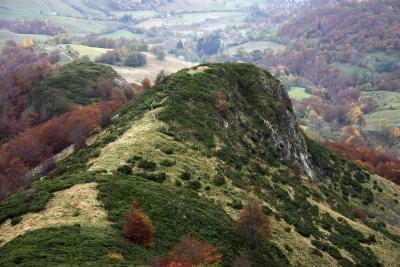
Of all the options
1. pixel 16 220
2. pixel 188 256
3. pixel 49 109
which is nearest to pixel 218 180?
pixel 188 256

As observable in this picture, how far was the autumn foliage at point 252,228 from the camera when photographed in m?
47.4

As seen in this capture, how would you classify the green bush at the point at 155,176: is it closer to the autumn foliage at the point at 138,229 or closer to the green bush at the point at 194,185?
the green bush at the point at 194,185

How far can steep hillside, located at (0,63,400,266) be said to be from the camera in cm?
3856

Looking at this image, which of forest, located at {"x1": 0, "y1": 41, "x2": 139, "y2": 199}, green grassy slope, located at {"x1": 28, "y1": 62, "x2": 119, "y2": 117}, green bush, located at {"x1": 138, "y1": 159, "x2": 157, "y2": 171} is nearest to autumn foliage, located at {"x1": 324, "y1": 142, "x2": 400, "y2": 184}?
forest, located at {"x1": 0, "y1": 41, "x2": 139, "y2": 199}

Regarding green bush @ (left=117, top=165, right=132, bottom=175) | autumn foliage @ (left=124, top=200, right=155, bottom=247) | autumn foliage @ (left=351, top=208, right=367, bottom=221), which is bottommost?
autumn foliage @ (left=351, top=208, right=367, bottom=221)

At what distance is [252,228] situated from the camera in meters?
47.3

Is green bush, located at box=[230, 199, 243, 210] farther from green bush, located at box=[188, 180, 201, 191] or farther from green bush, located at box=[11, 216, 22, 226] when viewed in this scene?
green bush, located at box=[11, 216, 22, 226]

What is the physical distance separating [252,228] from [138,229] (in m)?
14.3

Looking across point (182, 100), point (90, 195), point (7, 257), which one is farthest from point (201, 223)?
point (182, 100)

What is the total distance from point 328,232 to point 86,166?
33865 millimetres

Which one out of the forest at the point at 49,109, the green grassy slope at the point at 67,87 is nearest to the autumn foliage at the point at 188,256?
the forest at the point at 49,109

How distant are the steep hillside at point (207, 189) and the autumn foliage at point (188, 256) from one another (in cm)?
196

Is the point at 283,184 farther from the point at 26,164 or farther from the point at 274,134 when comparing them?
the point at 26,164

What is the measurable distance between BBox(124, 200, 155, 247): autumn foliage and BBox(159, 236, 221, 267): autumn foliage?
2.74 meters
